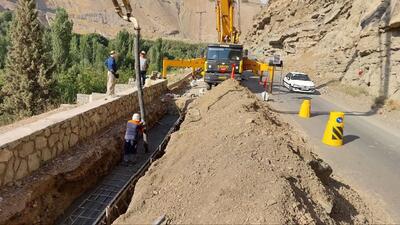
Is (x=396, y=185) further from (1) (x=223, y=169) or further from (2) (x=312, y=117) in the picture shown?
(2) (x=312, y=117)

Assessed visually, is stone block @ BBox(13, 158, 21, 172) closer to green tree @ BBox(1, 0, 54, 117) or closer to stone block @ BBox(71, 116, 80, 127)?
stone block @ BBox(71, 116, 80, 127)

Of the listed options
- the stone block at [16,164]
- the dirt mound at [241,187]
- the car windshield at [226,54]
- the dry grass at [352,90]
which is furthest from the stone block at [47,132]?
the dry grass at [352,90]

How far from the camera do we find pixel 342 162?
1041cm

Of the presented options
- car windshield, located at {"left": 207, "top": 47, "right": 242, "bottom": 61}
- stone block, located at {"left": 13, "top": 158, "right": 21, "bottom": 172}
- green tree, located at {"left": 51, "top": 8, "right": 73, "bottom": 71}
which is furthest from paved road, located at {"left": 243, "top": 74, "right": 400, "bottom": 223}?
green tree, located at {"left": 51, "top": 8, "right": 73, "bottom": 71}

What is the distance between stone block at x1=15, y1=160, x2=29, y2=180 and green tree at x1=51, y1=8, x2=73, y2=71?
121 ft

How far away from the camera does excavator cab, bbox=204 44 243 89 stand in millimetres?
21531

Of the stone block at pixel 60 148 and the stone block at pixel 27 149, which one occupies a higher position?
the stone block at pixel 27 149

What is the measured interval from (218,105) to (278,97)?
26.7 ft

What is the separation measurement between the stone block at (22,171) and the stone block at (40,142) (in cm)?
53

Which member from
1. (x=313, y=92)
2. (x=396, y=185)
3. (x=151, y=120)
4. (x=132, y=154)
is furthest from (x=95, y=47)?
(x=396, y=185)

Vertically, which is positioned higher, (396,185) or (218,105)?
(218,105)

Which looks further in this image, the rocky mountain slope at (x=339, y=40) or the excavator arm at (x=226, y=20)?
the excavator arm at (x=226, y=20)

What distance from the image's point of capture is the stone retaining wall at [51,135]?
7507 millimetres

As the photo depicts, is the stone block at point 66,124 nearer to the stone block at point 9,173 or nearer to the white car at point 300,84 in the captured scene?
the stone block at point 9,173
